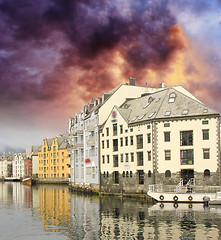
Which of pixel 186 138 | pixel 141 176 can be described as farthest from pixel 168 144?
pixel 141 176

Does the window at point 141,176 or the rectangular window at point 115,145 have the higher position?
the rectangular window at point 115,145

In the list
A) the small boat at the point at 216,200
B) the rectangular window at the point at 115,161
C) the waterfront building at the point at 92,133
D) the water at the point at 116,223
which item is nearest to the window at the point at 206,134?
the small boat at the point at 216,200

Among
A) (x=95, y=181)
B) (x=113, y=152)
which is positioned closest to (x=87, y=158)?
(x=95, y=181)

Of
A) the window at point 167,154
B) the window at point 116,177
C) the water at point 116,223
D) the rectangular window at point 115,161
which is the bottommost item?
the water at point 116,223

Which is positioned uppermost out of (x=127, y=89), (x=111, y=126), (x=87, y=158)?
(x=127, y=89)

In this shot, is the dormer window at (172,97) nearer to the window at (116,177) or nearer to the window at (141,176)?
the window at (141,176)

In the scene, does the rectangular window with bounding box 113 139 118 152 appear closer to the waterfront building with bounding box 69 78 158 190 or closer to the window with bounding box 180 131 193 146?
the waterfront building with bounding box 69 78 158 190

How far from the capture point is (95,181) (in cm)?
8288

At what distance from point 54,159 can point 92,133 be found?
81055 mm

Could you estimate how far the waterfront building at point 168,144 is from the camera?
61.0 m

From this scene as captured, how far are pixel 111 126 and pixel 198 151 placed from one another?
71.3 feet

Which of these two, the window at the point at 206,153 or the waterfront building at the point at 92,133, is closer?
the window at the point at 206,153

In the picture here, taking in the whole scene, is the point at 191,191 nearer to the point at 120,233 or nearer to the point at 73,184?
the point at 120,233

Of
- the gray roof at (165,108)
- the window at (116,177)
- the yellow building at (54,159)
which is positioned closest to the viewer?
the gray roof at (165,108)
